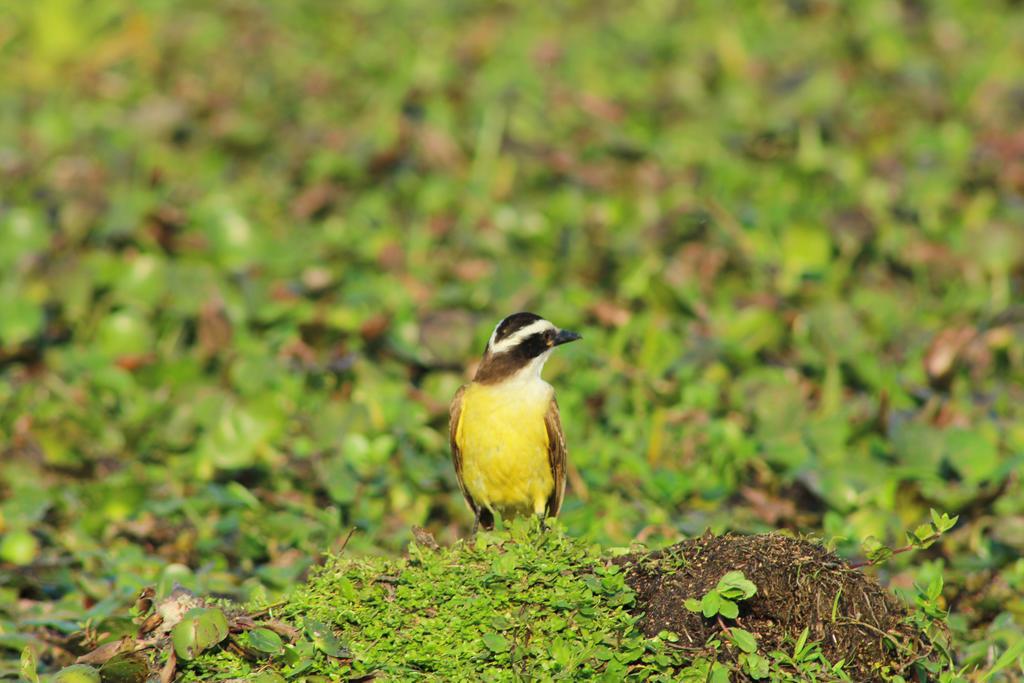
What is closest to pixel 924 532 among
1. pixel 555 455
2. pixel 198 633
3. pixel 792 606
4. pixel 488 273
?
pixel 792 606

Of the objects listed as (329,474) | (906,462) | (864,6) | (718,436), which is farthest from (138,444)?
(864,6)

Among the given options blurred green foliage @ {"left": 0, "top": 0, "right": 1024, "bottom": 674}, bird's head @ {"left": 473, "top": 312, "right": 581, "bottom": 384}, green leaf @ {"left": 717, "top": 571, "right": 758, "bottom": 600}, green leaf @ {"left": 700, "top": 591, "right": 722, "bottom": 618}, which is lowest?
blurred green foliage @ {"left": 0, "top": 0, "right": 1024, "bottom": 674}

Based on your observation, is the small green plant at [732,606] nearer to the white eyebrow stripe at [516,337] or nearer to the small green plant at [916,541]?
the small green plant at [916,541]

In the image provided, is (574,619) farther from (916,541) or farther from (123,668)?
(123,668)

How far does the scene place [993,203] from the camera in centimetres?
1095

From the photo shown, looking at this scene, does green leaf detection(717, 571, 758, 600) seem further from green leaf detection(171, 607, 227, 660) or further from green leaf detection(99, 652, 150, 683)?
green leaf detection(99, 652, 150, 683)

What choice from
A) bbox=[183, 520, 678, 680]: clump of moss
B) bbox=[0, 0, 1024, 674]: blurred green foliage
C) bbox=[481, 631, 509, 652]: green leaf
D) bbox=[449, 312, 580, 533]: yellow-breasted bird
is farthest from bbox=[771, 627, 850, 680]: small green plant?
bbox=[449, 312, 580, 533]: yellow-breasted bird

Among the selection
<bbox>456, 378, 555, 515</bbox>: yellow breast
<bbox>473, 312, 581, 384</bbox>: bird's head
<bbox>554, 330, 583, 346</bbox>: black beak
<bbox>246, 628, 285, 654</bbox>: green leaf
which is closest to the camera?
<bbox>246, 628, 285, 654</bbox>: green leaf

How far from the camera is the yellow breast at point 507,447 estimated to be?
6.59 metres

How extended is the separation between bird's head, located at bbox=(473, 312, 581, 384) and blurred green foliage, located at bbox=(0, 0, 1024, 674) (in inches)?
32.4

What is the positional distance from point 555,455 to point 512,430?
0.79 ft

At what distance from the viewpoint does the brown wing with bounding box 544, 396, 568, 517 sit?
21.9ft

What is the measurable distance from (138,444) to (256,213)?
333 cm

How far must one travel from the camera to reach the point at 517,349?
6.75 meters
